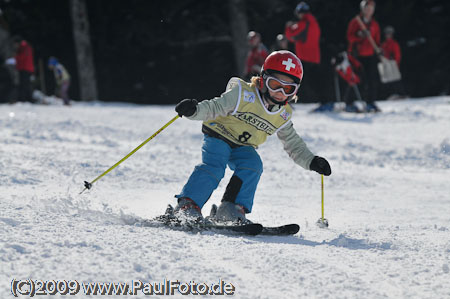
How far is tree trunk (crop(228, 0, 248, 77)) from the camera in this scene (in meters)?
16.3

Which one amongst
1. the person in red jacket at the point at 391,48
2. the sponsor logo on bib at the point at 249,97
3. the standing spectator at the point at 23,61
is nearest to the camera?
the sponsor logo on bib at the point at 249,97

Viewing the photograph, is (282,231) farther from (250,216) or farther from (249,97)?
(249,97)

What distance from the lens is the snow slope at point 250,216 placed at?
2445 millimetres

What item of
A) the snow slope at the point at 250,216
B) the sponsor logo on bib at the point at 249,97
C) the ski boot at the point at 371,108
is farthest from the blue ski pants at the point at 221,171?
the ski boot at the point at 371,108

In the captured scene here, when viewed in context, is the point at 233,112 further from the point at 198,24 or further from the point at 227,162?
the point at 198,24

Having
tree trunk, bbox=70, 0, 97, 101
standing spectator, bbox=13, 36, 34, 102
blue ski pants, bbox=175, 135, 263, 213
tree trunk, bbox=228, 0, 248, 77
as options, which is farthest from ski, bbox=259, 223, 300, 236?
tree trunk, bbox=70, 0, 97, 101

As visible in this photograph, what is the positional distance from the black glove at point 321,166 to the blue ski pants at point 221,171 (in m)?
0.43

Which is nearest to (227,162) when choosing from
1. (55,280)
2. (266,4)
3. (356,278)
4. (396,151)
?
(356,278)

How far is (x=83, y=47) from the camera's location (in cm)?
1688

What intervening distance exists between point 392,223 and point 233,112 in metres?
1.48

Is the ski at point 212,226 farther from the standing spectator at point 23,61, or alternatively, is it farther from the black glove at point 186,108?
the standing spectator at point 23,61

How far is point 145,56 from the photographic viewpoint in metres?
19.7

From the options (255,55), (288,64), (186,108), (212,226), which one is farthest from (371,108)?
(212,226)

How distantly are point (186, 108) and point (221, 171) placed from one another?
1.70ft
